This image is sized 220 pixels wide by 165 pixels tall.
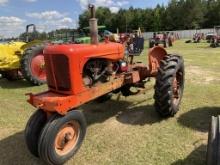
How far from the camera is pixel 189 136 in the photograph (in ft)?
16.3

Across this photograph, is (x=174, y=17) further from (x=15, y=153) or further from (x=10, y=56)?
(x=15, y=153)

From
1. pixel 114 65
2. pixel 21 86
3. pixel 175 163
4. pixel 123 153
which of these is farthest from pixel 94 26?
pixel 21 86

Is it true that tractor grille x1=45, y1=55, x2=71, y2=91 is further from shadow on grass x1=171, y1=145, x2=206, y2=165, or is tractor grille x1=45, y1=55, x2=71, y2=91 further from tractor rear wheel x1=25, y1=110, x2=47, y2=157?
shadow on grass x1=171, y1=145, x2=206, y2=165

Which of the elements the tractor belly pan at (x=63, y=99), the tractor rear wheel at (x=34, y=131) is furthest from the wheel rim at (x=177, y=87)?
the tractor rear wheel at (x=34, y=131)

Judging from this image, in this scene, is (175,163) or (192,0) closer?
(175,163)

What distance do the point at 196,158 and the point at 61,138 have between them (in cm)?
179

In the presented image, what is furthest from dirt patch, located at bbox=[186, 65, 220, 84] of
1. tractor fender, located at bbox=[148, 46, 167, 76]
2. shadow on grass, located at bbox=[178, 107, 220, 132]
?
shadow on grass, located at bbox=[178, 107, 220, 132]

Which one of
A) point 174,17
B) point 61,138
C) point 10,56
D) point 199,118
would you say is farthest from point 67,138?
point 174,17

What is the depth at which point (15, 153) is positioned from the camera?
475cm

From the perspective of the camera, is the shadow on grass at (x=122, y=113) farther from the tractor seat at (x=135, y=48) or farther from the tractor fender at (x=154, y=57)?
the tractor seat at (x=135, y=48)

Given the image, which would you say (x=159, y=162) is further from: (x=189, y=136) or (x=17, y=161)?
(x=17, y=161)

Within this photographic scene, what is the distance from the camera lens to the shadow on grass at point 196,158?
418cm

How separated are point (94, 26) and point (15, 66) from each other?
5068 mm

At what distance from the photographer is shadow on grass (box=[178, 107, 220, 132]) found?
5.39 m
